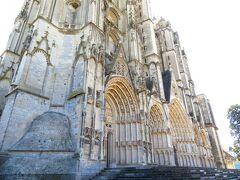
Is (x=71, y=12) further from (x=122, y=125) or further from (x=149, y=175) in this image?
(x=149, y=175)

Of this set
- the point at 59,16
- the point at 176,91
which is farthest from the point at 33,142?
the point at 176,91

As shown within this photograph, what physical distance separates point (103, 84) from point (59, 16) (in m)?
6.73

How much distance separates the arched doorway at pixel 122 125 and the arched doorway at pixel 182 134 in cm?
753

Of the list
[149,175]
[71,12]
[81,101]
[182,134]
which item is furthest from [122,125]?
[71,12]

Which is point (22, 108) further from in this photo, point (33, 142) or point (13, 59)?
point (13, 59)

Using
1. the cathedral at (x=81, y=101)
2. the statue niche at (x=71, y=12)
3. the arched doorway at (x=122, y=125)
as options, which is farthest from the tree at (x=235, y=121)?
the statue niche at (x=71, y=12)

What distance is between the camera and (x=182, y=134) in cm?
2066

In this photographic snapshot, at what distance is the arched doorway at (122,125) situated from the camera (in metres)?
12.9

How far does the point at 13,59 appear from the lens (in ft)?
47.3

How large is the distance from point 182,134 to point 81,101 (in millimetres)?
14648

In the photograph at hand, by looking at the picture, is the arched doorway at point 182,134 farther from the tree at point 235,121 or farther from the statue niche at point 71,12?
the statue niche at point 71,12

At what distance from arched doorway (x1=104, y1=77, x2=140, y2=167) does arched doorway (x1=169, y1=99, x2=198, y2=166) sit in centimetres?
753

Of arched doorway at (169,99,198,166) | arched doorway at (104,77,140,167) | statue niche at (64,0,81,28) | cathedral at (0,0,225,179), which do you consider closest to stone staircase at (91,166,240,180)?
cathedral at (0,0,225,179)

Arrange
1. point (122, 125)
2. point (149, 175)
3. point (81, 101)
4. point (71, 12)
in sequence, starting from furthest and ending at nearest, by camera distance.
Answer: point (71, 12), point (122, 125), point (81, 101), point (149, 175)
